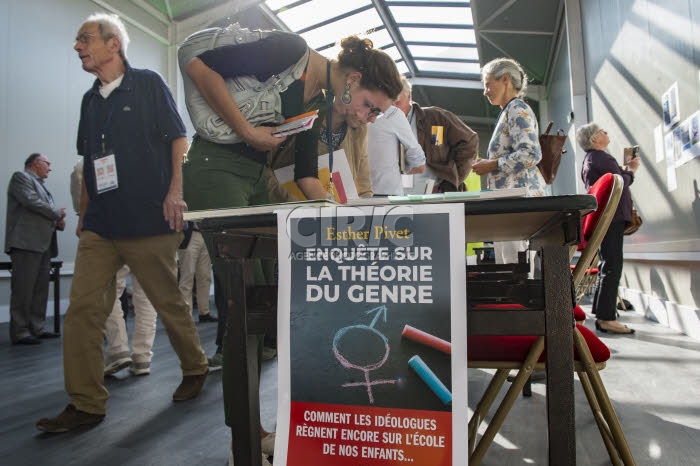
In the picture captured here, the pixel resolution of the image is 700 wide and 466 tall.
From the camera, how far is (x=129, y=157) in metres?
1.75

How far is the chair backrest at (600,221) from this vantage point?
1.04 m

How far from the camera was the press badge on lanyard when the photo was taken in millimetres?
1724

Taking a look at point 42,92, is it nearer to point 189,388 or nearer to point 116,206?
point 116,206

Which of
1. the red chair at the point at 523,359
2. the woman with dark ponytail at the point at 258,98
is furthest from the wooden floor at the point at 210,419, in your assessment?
the woman with dark ponytail at the point at 258,98

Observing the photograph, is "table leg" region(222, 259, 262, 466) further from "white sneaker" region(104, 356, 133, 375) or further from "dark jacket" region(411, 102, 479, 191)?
"dark jacket" region(411, 102, 479, 191)

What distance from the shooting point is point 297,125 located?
3.78 ft

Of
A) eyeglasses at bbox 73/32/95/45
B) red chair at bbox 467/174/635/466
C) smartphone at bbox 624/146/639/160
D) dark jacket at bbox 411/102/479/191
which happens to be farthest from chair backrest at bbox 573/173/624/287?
smartphone at bbox 624/146/639/160

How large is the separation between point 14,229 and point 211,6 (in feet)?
16.3

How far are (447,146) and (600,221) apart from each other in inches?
75.6

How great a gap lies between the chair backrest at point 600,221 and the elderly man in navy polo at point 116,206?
1327 millimetres

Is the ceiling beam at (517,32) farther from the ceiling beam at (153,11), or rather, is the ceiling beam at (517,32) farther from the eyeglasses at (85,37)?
the eyeglasses at (85,37)

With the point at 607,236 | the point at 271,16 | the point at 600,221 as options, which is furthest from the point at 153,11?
the point at 600,221

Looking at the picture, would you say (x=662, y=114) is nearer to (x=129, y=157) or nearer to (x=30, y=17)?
(x=129, y=157)

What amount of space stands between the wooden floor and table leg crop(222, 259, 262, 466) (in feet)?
1.92
